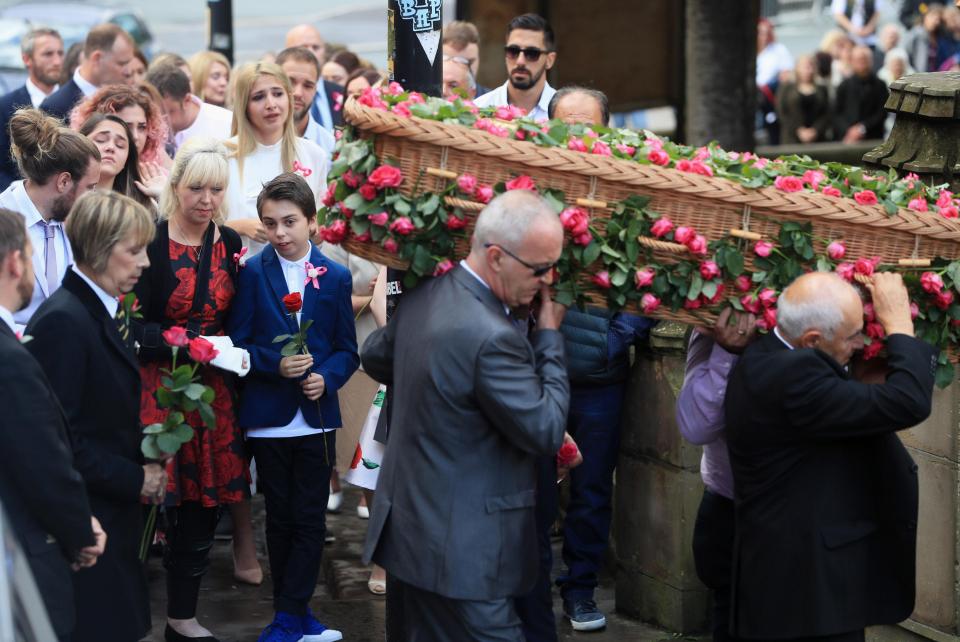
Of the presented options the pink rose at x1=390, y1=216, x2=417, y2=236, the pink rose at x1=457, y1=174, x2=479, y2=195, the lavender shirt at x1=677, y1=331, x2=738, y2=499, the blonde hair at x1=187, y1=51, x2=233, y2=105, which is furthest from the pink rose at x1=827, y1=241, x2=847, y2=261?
the blonde hair at x1=187, y1=51, x2=233, y2=105

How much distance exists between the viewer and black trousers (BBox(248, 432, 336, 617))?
19.8 ft

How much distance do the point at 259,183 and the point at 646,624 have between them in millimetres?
2824

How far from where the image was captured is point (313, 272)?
605cm

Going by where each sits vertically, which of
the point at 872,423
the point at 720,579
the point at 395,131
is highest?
the point at 395,131

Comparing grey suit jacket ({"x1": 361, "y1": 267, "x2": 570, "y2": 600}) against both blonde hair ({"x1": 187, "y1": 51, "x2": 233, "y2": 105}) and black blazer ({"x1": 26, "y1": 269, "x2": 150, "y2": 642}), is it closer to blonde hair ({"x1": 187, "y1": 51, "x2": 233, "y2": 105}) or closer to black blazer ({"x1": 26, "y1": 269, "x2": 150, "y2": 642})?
black blazer ({"x1": 26, "y1": 269, "x2": 150, "y2": 642})

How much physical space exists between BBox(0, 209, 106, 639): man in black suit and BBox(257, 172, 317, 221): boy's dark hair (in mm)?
1742

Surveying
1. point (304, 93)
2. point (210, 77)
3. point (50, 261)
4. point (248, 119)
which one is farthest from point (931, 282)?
point (210, 77)

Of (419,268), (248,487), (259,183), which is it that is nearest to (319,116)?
(259,183)

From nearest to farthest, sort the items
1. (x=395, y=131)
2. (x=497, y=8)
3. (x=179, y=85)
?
(x=395, y=131) → (x=179, y=85) → (x=497, y=8)

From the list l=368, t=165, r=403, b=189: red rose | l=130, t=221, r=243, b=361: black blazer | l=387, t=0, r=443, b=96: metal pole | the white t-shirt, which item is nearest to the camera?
l=368, t=165, r=403, b=189: red rose

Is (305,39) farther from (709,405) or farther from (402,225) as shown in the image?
(402,225)

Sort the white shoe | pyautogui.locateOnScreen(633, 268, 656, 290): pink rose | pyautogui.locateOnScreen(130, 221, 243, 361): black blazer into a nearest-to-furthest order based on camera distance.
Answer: pyautogui.locateOnScreen(633, 268, 656, 290): pink rose
pyautogui.locateOnScreen(130, 221, 243, 361): black blazer
the white shoe

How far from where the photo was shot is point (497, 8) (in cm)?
1163

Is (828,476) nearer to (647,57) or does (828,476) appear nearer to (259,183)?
(259,183)
